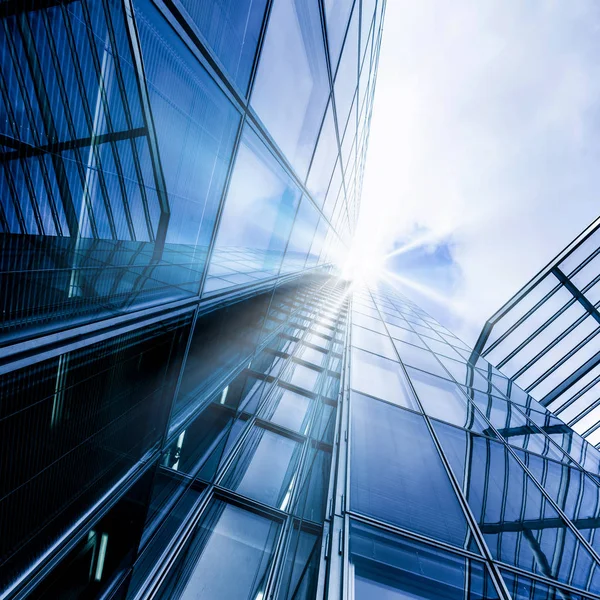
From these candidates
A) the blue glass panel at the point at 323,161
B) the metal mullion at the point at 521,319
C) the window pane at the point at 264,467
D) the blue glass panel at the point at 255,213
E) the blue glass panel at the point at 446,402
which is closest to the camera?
the window pane at the point at 264,467

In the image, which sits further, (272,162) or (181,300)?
(272,162)

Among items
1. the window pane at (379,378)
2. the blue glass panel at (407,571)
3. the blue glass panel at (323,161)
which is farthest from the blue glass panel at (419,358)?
the blue glass panel at (407,571)

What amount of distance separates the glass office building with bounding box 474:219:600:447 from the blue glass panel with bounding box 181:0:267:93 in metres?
8.91

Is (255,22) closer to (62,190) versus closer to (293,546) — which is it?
(62,190)

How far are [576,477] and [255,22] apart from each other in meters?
8.38

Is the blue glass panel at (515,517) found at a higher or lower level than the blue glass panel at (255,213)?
lower

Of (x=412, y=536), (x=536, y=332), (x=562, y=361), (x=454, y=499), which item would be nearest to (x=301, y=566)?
(x=412, y=536)

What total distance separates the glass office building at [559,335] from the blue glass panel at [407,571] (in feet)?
28.3

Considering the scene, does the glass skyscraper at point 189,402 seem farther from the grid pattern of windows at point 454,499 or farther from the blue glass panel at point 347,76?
the blue glass panel at point 347,76

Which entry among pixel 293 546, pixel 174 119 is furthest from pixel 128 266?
pixel 293 546

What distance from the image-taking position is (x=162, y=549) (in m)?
3.27

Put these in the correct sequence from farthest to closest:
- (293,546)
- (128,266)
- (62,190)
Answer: (293,546) < (128,266) < (62,190)

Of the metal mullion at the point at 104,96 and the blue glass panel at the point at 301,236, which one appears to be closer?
the metal mullion at the point at 104,96

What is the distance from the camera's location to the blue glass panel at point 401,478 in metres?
3.52
